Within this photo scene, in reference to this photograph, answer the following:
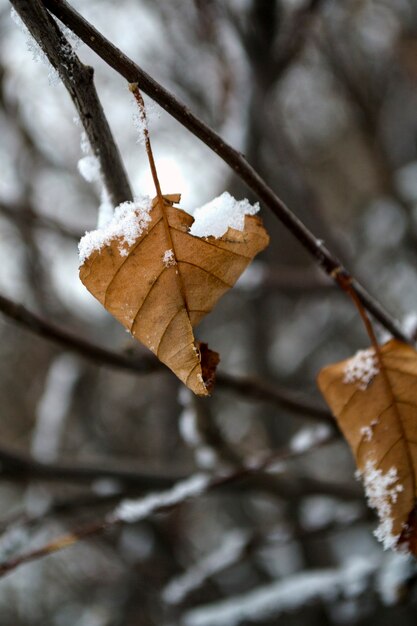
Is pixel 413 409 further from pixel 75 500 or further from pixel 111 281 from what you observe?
pixel 75 500

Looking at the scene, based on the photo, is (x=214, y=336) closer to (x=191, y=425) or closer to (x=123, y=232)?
(x=191, y=425)

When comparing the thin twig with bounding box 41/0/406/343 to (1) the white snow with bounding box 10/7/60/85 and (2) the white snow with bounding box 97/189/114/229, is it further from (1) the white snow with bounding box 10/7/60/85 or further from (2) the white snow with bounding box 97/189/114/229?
(2) the white snow with bounding box 97/189/114/229

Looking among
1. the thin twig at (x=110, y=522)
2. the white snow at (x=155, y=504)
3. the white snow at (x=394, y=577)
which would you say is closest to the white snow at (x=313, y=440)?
the thin twig at (x=110, y=522)

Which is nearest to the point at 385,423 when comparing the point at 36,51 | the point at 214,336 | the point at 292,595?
the point at 36,51

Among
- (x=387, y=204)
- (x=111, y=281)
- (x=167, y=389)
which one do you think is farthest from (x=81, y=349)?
(x=387, y=204)

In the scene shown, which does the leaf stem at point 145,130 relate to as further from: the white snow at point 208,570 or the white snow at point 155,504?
the white snow at point 208,570

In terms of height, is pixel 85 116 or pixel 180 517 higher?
pixel 180 517
